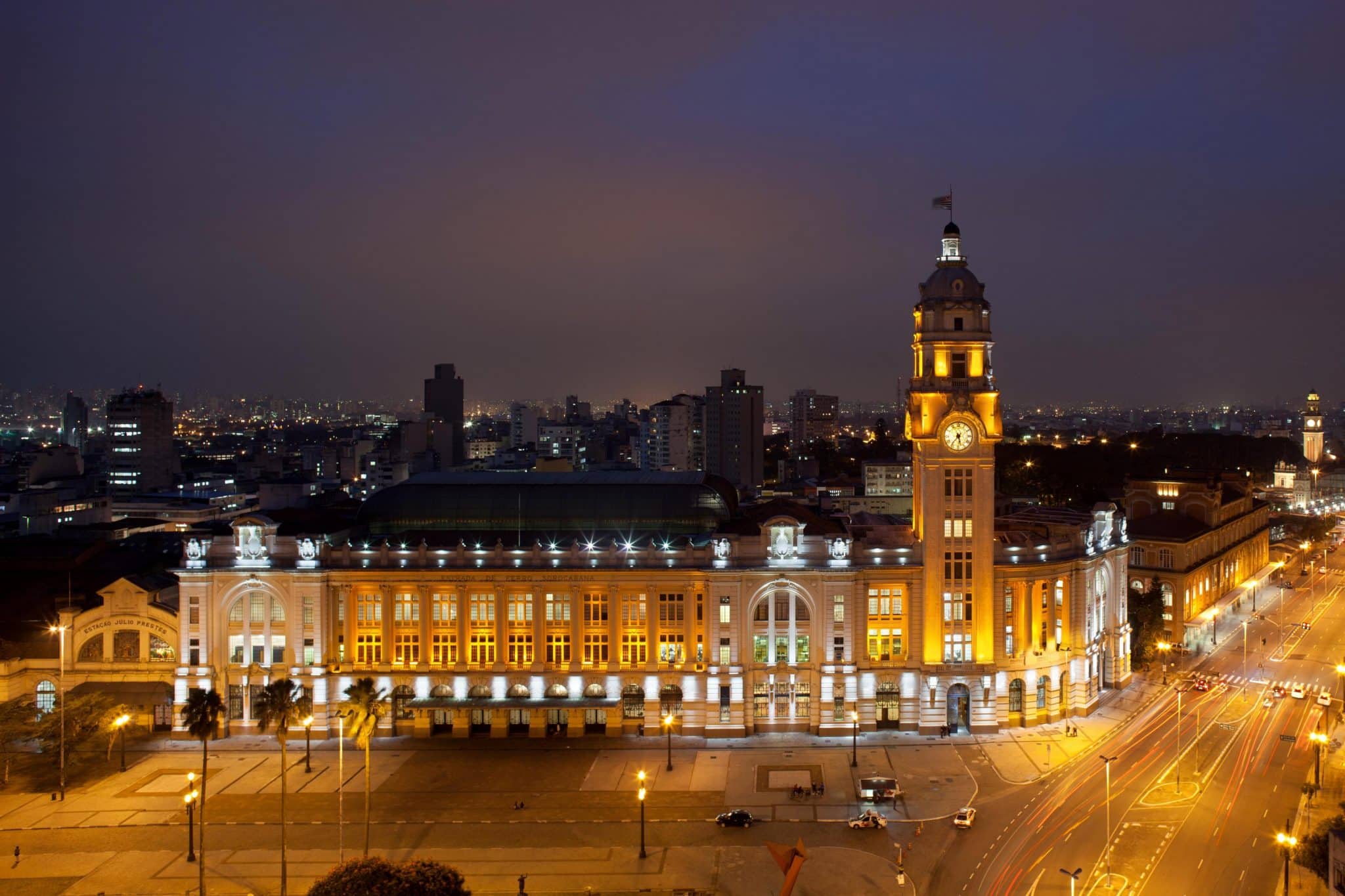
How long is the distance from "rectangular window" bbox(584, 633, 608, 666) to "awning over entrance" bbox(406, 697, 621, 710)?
11.8ft

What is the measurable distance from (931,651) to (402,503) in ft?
186

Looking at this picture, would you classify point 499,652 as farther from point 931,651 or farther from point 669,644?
point 931,651

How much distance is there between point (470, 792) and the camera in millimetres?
85625

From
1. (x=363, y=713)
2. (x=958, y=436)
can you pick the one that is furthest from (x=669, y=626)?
(x=363, y=713)

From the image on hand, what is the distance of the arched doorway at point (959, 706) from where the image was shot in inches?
3999

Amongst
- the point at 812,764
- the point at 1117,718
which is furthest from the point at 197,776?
the point at 1117,718

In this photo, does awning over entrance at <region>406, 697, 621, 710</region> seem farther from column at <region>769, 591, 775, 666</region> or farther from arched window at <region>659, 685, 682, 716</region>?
column at <region>769, 591, 775, 666</region>

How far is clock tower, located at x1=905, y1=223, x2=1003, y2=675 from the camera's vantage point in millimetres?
101938

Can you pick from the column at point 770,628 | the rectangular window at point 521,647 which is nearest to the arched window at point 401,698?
the rectangular window at point 521,647

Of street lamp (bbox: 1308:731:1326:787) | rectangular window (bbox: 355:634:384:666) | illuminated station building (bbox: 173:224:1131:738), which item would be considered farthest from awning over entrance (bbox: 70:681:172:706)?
street lamp (bbox: 1308:731:1326:787)

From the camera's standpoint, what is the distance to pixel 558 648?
10281cm

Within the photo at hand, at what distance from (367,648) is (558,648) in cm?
1905

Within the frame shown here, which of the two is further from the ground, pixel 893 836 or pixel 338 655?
pixel 338 655

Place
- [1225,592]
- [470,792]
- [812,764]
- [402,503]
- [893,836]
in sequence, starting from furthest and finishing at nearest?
1. [1225,592]
2. [402,503]
3. [812,764]
4. [470,792]
5. [893,836]
